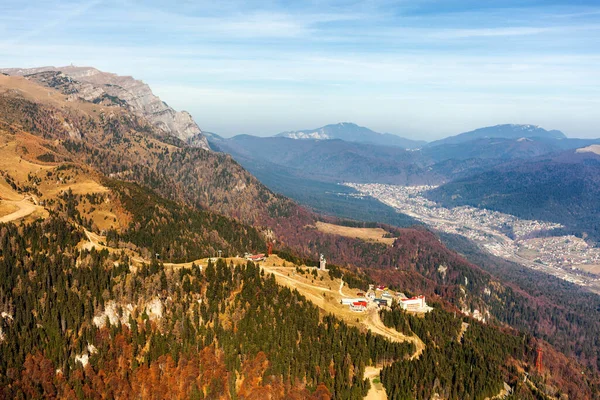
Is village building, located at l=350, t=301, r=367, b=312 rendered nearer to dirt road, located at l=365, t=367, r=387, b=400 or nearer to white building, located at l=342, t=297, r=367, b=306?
white building, located at l=342, t=297, r=367, b=306

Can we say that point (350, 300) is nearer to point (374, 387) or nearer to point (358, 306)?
point (358, 306)

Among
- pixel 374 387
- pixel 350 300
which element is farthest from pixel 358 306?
pixel 374 387

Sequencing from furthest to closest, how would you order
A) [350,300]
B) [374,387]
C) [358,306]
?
[350,300], [358,306], [374,387]

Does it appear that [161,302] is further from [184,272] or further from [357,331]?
[357,331]

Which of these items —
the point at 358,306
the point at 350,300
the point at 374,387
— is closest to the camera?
the point at 374,387

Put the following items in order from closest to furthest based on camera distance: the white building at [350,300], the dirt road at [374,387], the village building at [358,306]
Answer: the dirt road at [374,387] < the village building at [358,306] < the white building at [350,300]

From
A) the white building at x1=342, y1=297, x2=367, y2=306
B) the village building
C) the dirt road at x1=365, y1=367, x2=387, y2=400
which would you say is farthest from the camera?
the white building at x1=342, y1=297, x2=367, y2=306

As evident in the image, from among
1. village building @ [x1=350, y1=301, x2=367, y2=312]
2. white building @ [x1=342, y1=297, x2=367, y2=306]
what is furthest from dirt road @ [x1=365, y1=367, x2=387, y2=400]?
white building @ [x1=342, y1=297, x2=367, y2=306]

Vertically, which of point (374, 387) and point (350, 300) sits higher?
point (350, 300)

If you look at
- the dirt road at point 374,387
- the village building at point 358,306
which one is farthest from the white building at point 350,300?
the dirt road at point 374,387

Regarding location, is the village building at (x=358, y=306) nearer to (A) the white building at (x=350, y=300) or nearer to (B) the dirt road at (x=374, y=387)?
(A) the white building at (x=350, y=300)

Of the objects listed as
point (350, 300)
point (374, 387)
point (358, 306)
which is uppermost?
point (350, 300)
